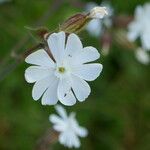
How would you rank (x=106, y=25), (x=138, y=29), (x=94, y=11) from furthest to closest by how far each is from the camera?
(x=138, y=29) < (x=106, y=25) < (x=94, y=11)

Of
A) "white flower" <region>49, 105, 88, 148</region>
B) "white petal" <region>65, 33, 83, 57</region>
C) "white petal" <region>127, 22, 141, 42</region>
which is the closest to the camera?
"white petal" <region>65, 33, 83, 57</region>

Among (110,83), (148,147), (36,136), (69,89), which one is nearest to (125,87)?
(110,83)

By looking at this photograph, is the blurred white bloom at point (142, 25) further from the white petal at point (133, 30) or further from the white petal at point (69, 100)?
the white petal at point (69, 100)

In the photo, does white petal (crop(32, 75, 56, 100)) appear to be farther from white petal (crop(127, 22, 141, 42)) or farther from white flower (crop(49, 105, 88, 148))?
white petal (crop(127, 22, 141, 42))

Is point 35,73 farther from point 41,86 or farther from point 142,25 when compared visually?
point 142,25

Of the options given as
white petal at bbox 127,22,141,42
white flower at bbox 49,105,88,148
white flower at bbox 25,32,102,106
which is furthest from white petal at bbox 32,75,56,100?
white petal at bbox 127,22,141,42

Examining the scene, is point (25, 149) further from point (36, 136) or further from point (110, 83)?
point (110, 83)
